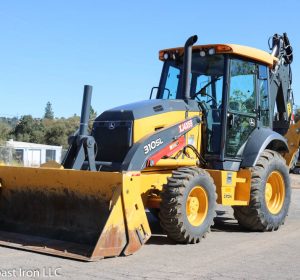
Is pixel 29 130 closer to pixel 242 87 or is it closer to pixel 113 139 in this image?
pixel 242 87

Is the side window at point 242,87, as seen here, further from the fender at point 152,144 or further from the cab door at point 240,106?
the fender at point 152,144

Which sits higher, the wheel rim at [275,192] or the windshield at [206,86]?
the windshield at [206,86]

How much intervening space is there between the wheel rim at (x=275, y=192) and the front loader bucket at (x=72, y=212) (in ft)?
11.1

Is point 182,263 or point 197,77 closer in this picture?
point 182,263

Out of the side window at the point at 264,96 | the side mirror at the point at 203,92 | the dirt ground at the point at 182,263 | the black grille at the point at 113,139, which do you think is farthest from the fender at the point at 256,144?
the black grille at the point at 113,139

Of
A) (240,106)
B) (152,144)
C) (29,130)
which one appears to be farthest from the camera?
(29,130)

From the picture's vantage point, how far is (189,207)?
7.52m

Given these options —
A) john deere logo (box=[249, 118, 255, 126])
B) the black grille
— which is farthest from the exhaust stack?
john deere logo (box=[249, 118, 255, 126])

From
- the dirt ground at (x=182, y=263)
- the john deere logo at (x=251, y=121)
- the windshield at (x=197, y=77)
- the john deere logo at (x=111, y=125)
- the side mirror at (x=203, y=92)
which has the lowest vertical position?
the dirt ground at (x=182, y=263)

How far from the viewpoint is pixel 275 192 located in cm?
948

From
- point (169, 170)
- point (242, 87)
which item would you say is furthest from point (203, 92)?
point (169, 170)

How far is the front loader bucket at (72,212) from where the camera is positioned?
250 inches

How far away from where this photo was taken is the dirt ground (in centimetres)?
565

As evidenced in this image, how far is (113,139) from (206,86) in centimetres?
210
